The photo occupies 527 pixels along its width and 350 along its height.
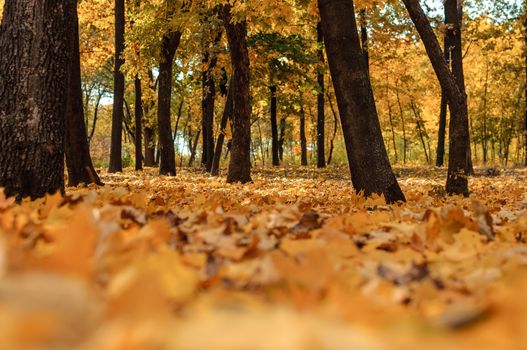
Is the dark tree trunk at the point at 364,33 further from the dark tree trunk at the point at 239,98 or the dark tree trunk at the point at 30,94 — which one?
the dark tree trunk at the point at 30,94

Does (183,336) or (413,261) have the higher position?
(183,336)

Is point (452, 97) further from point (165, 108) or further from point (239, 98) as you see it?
point (165, 108)

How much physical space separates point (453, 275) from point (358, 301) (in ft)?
2.42

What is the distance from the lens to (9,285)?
0.66 meters

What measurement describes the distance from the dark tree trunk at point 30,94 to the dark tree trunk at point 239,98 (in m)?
7.62

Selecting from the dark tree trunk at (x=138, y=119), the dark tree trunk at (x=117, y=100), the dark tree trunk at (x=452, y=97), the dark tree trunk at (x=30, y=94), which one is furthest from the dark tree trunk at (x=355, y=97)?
Result: the dark tree trunk at (x=138, y=119)

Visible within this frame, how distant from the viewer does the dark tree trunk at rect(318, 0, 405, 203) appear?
5457mm

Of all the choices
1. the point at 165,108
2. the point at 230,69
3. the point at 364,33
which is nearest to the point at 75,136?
the point at 230,69

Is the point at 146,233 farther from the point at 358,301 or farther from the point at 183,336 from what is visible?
the point at 183,336

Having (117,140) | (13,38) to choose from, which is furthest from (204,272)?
(117,140)

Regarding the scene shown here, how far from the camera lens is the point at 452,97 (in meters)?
7.23

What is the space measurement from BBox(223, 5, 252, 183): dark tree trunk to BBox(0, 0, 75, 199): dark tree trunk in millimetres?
7619

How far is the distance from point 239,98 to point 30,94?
803cm

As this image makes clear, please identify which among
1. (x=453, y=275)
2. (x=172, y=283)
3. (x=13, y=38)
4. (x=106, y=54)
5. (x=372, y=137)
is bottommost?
(x=453, y=275)
